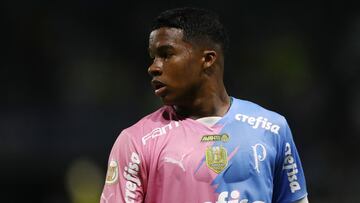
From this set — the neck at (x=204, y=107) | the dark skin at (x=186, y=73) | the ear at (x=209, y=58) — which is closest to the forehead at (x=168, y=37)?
the dark skin at (x=186, y=73)

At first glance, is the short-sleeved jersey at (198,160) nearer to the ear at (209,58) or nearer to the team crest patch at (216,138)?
the team crest patch at (216,138)

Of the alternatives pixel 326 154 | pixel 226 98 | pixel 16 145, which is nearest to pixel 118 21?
pixel 16 145

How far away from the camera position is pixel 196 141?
3.18 metres

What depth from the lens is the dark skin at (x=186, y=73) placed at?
3131 millimetres

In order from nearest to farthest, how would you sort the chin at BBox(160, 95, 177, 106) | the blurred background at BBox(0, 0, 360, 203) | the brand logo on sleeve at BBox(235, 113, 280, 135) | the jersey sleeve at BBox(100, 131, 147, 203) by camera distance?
the jersey sleeve at BBox(100, 131, 147, 203) → the chin at BBox(160, 95, 177, 106) → the brand logo on sleeve at BBox(235, 113, 280, 135) → the blurred background at BBox(0, 0, 360, 203)

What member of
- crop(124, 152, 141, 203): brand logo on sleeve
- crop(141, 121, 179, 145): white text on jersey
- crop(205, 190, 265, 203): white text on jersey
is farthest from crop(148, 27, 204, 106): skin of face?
crop(205, 190, 265, 203): white text on jersey

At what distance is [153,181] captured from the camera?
311 centimetres

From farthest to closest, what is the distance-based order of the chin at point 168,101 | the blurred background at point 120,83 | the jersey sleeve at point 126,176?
the blurred background at point 120,83
the chin at point 168,101
the jersey sleeve at point 126,176

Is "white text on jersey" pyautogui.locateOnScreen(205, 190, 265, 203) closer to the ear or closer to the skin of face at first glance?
the skin of face

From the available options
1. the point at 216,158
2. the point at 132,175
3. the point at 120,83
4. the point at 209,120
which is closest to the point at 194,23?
the point at 209,120

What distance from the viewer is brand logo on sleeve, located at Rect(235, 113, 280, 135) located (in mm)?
3283

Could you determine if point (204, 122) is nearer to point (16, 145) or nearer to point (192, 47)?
point (192, 47)

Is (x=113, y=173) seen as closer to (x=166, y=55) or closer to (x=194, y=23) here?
(x=166, y=55)

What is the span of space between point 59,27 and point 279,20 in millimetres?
2680
